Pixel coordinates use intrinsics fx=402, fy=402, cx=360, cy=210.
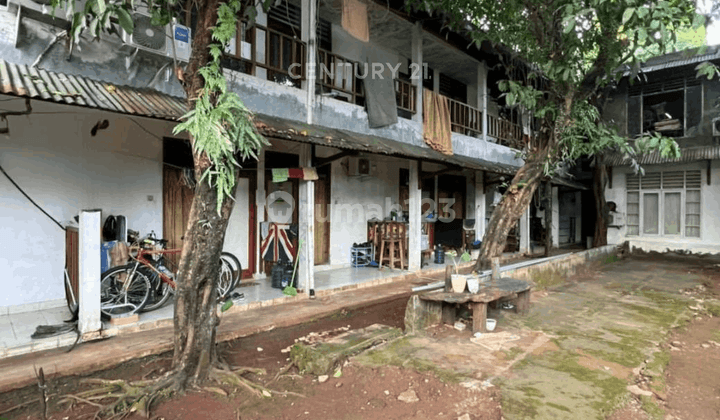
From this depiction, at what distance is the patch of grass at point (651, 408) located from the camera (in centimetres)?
310

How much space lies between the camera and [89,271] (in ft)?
15.1

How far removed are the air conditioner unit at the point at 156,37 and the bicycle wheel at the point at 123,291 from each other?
2972 mm

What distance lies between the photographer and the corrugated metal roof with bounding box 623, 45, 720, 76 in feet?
42.2

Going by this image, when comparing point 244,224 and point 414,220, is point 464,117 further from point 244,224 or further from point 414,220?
point 244,224

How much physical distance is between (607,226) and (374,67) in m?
11.6

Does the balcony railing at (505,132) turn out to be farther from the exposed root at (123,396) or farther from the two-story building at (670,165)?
the exposed root at (123,396)

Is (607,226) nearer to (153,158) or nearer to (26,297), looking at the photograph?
(153,158)

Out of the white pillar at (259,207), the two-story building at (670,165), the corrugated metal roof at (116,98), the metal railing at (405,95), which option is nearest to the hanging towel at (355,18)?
the metal railing at (405,95)

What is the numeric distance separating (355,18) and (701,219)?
1360 cm

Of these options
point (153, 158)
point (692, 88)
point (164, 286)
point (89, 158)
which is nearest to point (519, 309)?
point (164, 286)

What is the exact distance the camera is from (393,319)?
247 inches

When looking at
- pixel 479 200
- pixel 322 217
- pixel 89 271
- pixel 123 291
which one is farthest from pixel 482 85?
pixel 89 271

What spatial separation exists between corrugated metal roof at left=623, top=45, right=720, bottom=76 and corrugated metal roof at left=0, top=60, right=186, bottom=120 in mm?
13581

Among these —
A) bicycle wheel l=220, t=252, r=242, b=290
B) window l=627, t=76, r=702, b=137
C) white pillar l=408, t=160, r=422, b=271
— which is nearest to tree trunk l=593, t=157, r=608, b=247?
window l=627, t=76, r=702, b=137
